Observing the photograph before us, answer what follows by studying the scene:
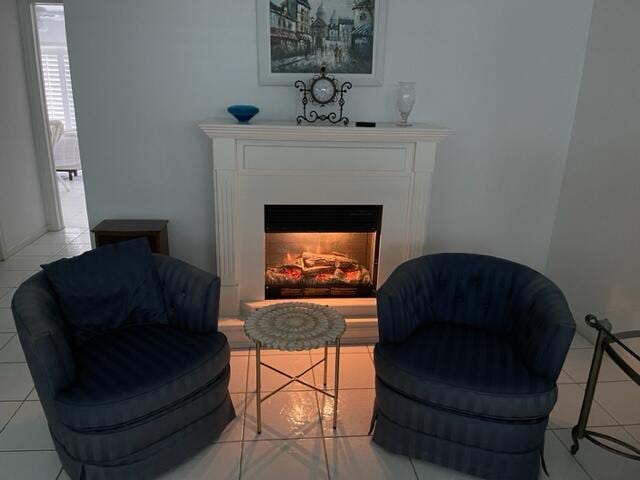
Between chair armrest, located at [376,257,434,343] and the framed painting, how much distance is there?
51.9 inches

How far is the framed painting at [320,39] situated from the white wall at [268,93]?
→ 0.07 metres

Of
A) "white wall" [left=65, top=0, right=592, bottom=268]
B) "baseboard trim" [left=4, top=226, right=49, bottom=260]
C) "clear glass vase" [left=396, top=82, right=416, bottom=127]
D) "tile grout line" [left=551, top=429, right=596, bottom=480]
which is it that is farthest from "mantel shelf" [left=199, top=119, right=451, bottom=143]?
"baseboard trim" [left=4, top=226, right=49, bottom=260]

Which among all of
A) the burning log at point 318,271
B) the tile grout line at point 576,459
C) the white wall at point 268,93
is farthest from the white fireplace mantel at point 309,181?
the tile grout line at point 576,459

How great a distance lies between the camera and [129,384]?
178 cm

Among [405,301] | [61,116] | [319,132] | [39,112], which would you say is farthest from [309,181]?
[61,116]

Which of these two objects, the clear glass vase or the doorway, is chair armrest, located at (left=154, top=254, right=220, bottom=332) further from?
the doorway

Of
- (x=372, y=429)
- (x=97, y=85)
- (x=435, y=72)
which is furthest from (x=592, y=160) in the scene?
(x=97, y=85)

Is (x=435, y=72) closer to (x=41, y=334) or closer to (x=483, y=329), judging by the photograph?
(x=483, y=329)

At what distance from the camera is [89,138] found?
2.93 meters

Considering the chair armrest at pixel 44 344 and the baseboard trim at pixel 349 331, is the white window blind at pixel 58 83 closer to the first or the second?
the baseboard trim at pixel 349 331

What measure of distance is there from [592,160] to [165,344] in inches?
106

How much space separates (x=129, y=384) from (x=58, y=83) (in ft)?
26.7

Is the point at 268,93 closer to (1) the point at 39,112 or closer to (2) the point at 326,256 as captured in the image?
(2) the point at 326,256

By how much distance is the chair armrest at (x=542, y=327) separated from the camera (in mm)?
1834
